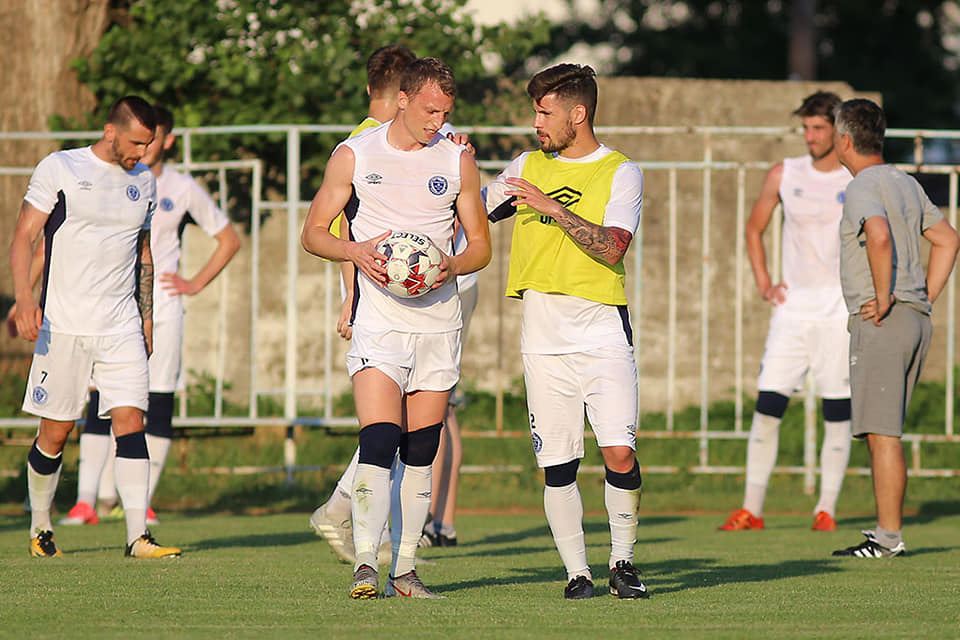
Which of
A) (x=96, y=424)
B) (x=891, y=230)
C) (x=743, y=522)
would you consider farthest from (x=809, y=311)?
(x=96, y=424)

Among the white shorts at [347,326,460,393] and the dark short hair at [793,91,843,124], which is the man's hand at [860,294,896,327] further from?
the white shorts at [347,326,460,393]

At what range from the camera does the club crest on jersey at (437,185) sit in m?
5.84

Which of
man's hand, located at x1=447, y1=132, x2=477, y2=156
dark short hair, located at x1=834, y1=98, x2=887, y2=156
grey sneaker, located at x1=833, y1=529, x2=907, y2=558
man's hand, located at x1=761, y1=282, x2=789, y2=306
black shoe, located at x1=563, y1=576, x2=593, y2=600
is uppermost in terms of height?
dark short hair, located at x1=834, y1=98, x2=887, y2=156

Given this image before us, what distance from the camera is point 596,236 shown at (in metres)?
5.70

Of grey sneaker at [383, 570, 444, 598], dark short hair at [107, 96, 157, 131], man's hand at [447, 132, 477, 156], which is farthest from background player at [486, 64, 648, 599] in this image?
dark short hair at [107, 96, 157, 131]

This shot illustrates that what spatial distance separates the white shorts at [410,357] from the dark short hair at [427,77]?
94 centimetres

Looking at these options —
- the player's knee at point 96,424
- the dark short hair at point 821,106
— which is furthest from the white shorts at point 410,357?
the dark short hair at point 821,106

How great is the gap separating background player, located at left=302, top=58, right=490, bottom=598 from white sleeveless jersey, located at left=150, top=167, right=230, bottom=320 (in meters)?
3.53

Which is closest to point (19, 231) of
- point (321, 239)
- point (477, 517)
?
point (321, 239)

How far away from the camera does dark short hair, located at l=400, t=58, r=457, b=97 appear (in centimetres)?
574

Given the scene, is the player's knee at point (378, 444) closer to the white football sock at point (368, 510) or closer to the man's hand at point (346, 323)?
the white football sock at point (368, 510)

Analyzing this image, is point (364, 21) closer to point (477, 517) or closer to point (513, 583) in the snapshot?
point (477, 517)

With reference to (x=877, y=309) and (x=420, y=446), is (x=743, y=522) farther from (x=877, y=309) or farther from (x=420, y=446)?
(x=420, y=446)

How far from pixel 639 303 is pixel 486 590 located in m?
5.54
